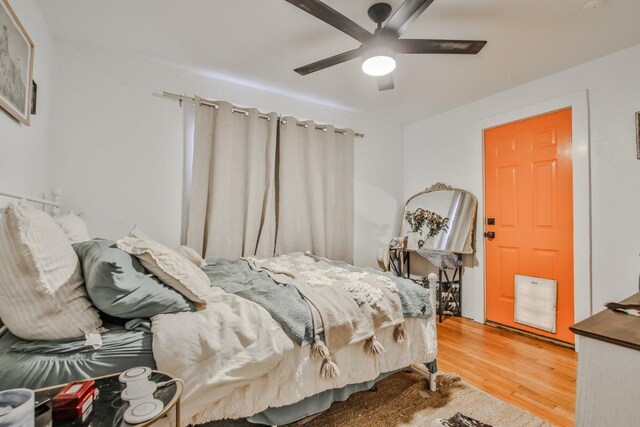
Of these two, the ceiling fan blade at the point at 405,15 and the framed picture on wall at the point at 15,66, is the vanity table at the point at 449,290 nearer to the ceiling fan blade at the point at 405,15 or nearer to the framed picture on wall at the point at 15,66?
the ceiling fan blade at the point at 405,15

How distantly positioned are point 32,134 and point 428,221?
3.69 meters

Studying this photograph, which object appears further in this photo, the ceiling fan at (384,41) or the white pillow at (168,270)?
the ceiling fan at (384,41)

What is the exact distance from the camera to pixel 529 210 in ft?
9.43

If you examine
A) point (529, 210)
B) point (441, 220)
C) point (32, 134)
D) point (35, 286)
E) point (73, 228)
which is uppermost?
point (32, 134)

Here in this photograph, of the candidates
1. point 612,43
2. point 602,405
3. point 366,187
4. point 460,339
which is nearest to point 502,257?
point 460,339

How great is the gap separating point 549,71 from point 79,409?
3746 mm

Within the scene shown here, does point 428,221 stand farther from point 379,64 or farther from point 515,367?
point 379,64

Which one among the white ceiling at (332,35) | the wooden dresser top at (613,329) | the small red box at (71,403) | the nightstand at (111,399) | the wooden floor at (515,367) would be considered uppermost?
the white ceiling at (332,35)

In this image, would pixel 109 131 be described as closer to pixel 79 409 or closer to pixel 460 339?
pixel 79 409

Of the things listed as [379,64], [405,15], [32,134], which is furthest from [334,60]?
[32,134]

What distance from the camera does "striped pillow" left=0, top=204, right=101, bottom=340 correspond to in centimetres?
97

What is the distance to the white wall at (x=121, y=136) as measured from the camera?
2.32 meters

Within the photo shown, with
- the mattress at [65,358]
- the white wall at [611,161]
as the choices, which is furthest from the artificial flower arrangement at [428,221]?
the mattress at [65,358]

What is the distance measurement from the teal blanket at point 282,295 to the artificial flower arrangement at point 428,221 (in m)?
1.63
